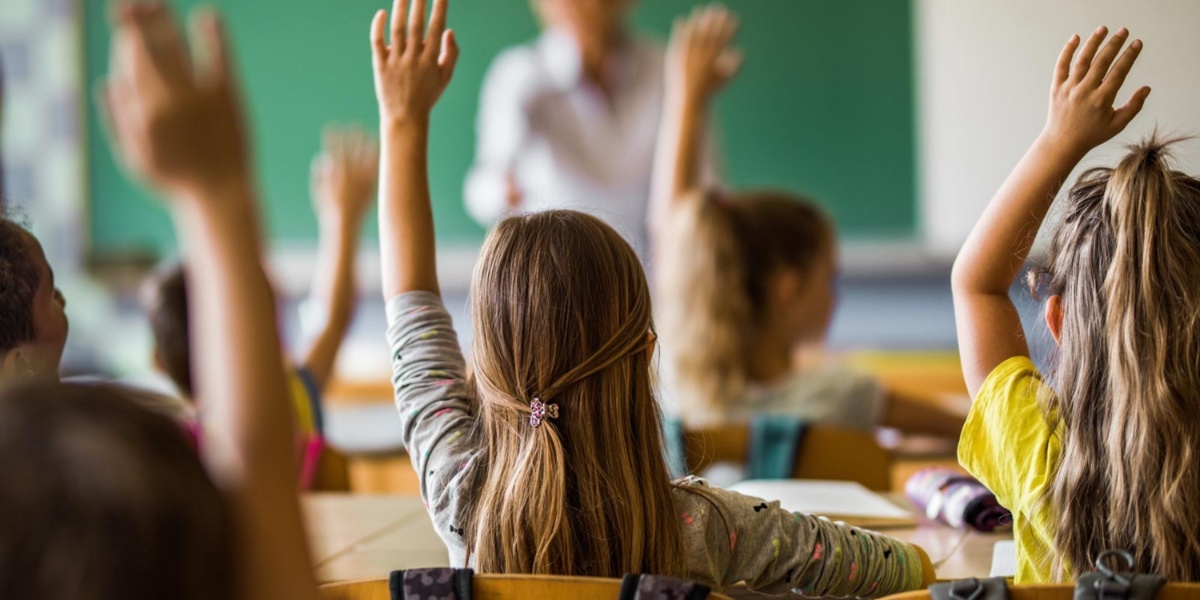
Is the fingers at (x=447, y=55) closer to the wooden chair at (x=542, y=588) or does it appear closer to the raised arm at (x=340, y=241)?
the wooden chair at (x=542, y=588)

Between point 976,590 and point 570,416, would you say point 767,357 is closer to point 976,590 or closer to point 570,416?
point 570,416

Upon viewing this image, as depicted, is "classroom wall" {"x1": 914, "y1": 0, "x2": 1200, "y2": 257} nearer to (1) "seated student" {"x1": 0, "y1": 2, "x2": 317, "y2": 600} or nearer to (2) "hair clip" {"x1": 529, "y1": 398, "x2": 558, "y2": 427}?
(2) "hair clip" {"x1": 529, "y1": 398, "x2": 558, "y2": 427}

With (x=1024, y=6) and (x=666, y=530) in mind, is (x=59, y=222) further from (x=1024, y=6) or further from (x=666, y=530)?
(x=666, y=530)

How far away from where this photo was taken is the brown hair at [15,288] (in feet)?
3.98

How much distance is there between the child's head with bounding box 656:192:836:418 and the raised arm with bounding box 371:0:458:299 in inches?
42.4

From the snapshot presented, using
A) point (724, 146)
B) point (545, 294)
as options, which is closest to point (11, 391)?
point (545, 294)

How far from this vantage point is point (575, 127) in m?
3.93

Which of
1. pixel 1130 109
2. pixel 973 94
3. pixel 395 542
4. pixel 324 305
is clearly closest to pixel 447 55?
pixel 395 542

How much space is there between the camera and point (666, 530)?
111 centimetres

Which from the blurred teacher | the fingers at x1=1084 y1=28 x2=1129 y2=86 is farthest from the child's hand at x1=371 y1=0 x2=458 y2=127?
the blurred teacher

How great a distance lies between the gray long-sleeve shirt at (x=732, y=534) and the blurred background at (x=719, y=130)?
104 inches

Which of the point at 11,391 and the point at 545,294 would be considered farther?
the point at 545,294

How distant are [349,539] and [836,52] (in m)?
3.38

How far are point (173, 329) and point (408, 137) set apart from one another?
0.96m
